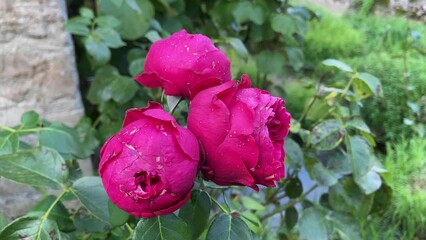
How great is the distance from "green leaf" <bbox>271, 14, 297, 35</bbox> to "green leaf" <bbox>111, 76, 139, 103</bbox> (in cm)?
39

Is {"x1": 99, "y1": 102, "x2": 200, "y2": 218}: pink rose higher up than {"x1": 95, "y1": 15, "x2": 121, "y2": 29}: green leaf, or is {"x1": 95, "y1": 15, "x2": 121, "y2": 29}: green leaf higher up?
{"x1": 99, "y1": 102, "x2": 200, "y2": 218}: pink rose

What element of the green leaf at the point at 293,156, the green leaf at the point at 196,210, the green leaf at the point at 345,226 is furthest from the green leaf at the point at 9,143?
the green leaf at the point at 345,226

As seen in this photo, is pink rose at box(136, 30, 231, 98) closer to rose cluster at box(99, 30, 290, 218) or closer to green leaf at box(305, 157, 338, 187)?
rose cluster at box(99, 30, 290, 218)

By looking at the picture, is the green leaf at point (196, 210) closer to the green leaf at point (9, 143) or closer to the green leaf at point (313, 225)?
the green leaf at point (9, 143)

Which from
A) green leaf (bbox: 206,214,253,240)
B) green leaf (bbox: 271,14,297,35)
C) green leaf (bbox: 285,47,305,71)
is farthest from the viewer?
green leaf (bbox: 285,47,305,71)

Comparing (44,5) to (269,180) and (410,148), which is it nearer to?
(269,180)

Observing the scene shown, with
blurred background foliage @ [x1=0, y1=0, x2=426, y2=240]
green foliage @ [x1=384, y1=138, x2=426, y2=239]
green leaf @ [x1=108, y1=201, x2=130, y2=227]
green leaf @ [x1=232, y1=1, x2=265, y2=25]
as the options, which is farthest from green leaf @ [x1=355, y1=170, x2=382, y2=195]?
green foliage @ [x1=384, y1=138, x2=426, y2=239]

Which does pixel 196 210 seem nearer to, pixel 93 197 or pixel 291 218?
pixel 93 197

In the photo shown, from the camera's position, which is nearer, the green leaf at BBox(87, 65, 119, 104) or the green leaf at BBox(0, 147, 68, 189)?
the green leaf at BBox(0, 147, 68, 189)

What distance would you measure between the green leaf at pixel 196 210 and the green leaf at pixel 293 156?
359 mm

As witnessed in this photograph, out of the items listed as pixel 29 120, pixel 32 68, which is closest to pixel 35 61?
pixel 32 68

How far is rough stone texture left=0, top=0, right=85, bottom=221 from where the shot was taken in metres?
0.95

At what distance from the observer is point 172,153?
0.38m

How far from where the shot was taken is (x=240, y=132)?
385 mm
